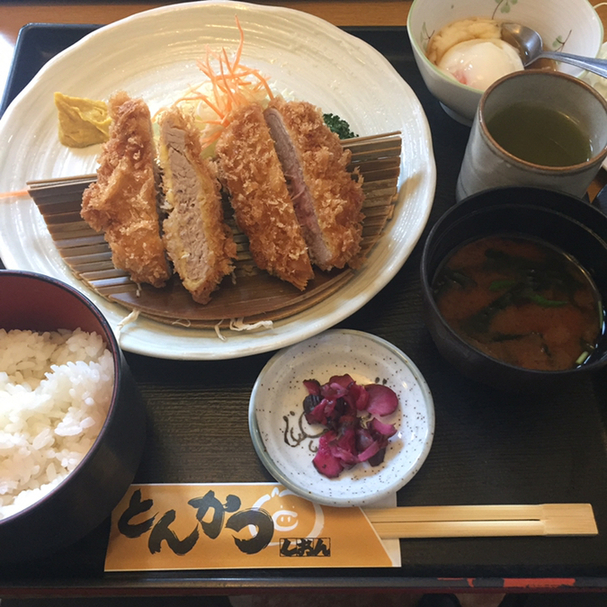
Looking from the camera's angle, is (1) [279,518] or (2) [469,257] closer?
(1) [279,518]

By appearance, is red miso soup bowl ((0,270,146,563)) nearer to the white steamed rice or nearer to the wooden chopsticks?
the white steamed rice

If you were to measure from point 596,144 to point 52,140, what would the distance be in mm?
1968

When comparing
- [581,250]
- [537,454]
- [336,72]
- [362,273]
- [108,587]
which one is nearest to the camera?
[108,587]

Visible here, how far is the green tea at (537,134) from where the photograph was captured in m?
1.57

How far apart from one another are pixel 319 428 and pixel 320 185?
807mm

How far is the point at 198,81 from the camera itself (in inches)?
84.5

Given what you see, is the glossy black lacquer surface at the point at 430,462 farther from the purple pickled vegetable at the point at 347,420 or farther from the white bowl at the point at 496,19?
the white bowl at the point at 496,19

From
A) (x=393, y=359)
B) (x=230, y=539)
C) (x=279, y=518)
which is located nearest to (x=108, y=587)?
(x=230, y=539)

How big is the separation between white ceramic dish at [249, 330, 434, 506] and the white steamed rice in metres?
0.41

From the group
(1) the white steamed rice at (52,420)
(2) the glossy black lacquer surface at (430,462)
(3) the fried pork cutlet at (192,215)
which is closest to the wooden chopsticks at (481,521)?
(2) the glossy black lacquer surface at (430,462)

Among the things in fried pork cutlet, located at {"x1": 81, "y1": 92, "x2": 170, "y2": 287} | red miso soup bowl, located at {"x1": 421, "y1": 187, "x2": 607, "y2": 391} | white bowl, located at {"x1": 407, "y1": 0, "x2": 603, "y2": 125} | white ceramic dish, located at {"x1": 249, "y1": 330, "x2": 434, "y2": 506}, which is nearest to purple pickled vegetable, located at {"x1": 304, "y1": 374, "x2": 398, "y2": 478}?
white ceramic dish, located at {"x1": 249, "y1": 330, "x2": 434, "y2": 506}

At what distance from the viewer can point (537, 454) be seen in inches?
54.5

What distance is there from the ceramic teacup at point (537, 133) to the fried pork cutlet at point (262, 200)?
24.9 inches

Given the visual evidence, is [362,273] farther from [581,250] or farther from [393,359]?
[581,250]
